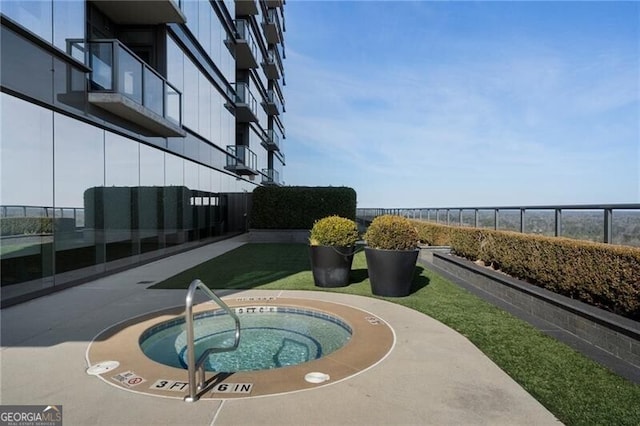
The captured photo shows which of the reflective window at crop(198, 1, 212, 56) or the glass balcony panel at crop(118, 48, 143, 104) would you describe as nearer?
the glass balcony panel at crop(118, 48, 143, 104)

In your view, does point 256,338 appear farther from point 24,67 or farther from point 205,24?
point 205,24

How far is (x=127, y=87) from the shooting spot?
9.52 meters

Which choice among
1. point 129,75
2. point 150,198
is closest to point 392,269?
point 129,75

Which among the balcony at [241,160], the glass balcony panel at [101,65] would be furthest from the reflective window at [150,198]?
the balcony at [241,160]

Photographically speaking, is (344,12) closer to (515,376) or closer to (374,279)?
(374,279)

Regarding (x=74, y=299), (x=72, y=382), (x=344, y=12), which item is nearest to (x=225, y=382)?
(x=72, y=382)

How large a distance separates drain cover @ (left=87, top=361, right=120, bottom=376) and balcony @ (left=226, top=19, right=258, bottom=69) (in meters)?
19.0

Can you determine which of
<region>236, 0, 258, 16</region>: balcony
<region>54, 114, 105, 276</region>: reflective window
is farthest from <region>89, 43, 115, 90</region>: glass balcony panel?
<region>236, 0, 258, 16</region>: balcony

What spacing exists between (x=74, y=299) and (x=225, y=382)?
462 centimetres

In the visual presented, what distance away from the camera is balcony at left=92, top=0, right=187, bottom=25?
10.2 meters

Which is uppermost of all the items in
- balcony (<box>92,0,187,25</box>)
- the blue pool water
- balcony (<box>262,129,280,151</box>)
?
balcony (<box>262,129,280,151</box>)

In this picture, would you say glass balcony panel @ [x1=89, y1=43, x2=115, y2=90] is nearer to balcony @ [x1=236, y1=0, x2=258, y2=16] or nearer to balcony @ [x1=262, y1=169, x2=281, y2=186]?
balcony @ [x1=236, y1=0, x2=258, y2=16]

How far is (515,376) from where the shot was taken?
340 cm

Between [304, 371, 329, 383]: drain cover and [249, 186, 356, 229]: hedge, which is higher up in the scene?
[249, 186, 356, 229]: hedge
